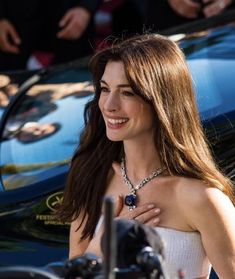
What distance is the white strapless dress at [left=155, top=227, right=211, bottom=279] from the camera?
3316 millimetres

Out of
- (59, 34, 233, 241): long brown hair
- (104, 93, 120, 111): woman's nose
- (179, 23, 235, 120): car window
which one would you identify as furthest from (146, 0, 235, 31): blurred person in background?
(104, 93, 120, 111): woman's nose

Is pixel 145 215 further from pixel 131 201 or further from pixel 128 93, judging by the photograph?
pixel 128 93

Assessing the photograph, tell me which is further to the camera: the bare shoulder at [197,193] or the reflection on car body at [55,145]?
the reflection on car body at [55,145]

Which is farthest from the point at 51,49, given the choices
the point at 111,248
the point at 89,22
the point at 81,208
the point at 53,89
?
the point at 111,248

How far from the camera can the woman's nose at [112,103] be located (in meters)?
3.29

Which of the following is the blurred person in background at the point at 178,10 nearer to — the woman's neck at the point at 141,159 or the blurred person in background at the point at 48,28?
the blurred person in background at the point at 48,28

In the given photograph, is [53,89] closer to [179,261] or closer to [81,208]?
[81,208]

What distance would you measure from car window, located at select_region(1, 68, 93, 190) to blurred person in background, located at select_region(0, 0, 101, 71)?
2.35 meters

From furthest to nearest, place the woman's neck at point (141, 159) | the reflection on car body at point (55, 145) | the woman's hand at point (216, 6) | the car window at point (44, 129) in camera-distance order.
Result: 1. the woman's hand at point (216, 6)
2. the car window at point (44, 129)
3. the reflection on car body at point (55, 145)
4. the woman's neck at point (141, 159)

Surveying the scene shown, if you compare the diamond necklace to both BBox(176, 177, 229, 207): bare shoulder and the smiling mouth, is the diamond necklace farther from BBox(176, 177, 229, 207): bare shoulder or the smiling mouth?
the smiling mouth

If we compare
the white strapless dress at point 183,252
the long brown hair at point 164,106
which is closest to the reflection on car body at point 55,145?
the long brown hair at point 164,106

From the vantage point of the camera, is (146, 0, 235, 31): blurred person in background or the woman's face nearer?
the woman's face

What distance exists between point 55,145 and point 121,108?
1178mm

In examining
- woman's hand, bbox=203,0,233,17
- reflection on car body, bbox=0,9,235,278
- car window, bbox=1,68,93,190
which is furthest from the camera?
woman's hand, bbox=203,0,233,17
